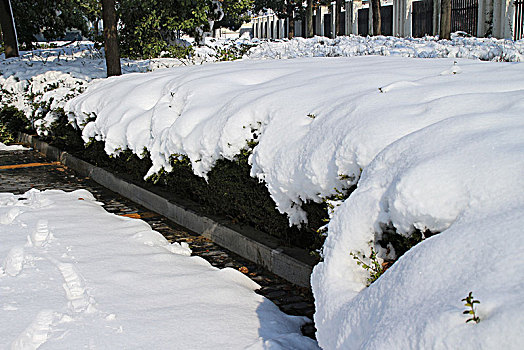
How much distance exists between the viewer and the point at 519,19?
70.0ft

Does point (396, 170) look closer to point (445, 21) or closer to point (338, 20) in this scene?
point (445, 21)

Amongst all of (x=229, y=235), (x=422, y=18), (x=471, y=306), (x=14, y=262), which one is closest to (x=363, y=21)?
(x=422, y=18)

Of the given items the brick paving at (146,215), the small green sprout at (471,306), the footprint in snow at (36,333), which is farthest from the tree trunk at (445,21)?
the small green sprout at (471,306)

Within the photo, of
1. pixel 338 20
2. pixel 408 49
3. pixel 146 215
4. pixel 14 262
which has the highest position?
pixel 338 20

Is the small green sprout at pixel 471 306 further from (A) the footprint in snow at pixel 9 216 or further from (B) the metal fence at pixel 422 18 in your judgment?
(B) the metal fence at pixel 422 18

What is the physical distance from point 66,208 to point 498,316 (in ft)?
18.0

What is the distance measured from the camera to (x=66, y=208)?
6527 mm

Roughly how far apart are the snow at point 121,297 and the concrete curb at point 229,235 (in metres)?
0.31

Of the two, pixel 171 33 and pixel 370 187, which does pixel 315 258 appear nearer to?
pixel 370 187

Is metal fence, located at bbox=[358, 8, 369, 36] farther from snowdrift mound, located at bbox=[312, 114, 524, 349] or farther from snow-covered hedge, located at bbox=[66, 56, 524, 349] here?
snowdrift mound, located at bbox=[312, 114, 524, 349]

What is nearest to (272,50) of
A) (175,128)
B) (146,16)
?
(146,16)

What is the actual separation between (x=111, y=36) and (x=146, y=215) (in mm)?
7293

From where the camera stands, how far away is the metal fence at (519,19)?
21.2 meters

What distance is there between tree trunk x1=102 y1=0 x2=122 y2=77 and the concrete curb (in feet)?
16.7
